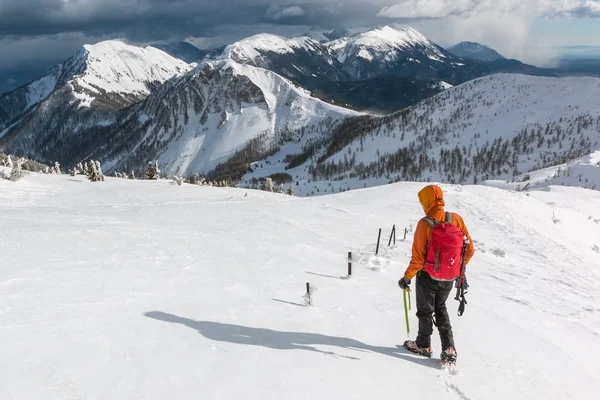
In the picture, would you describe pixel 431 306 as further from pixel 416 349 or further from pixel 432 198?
pixel 432 198

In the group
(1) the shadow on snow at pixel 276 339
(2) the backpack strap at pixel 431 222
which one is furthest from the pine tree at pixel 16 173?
(2) the backpack strap at pixel 431 222

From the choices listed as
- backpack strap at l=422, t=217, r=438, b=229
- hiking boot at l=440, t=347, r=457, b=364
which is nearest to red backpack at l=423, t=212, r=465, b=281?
backpack strap at l=422, t=217, r=438, b=229

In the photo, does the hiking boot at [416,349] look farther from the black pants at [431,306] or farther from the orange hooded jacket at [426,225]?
the orange hooded jacket at [426,225]

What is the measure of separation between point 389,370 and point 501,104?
217822 millimetres

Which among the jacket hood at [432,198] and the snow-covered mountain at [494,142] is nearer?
the jacket hood at [432,198]

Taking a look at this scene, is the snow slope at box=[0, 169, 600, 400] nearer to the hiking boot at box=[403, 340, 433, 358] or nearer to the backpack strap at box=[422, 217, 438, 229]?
the hiking boot at box=[403, 340, 433, 358]

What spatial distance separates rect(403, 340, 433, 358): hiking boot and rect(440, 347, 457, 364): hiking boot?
382 millimetres

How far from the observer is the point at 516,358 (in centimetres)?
808

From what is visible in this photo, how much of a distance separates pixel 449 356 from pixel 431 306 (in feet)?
3.19

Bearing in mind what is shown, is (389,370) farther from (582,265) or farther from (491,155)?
(491,155)

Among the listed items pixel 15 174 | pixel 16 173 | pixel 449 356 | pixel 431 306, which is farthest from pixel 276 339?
pixel 16 173

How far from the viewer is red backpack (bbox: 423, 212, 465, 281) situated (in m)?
7.05

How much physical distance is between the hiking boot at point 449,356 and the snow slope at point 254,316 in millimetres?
284

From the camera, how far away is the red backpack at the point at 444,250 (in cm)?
705
